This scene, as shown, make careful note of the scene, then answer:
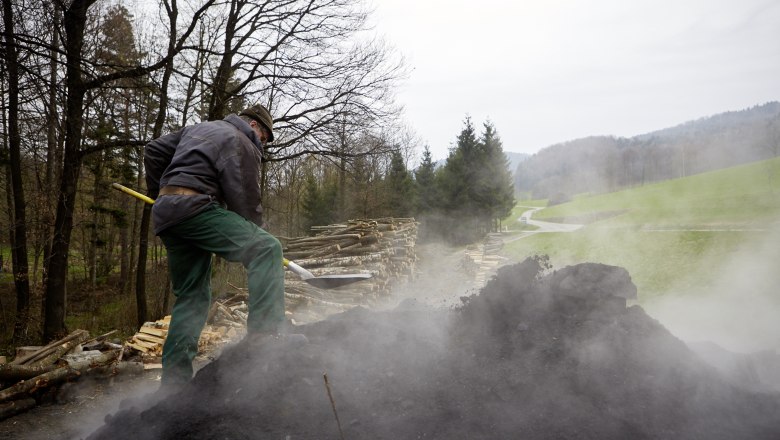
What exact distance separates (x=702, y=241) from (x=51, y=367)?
7.48 meters

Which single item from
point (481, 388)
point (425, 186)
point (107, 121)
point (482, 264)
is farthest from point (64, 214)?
point (425, 186)

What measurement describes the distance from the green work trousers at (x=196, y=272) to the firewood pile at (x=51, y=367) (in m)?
1.77

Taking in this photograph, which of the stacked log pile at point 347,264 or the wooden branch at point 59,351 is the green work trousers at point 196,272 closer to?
the wooden branch at point 59,351

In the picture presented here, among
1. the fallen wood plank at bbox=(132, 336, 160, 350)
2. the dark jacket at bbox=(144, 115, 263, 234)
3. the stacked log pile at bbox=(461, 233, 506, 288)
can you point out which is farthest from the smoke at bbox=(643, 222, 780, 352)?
the fallen wood plank at bbox=(132, 336, 160, 350)

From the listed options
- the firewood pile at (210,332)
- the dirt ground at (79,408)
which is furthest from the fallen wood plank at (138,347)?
the dirt ground at (79,408)

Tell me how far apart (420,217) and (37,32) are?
2354 centimetres

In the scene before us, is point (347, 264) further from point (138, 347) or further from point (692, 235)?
point (692, 235)

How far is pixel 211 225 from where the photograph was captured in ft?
8.93

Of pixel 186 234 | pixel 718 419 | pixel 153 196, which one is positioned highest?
pixel 153 196

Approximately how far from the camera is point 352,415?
2236 millimetres

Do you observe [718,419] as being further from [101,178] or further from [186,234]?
[101,178]

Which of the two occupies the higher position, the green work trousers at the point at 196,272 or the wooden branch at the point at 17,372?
the green work trousers at the point at 196,272

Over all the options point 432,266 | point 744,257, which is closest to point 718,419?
point 744,257

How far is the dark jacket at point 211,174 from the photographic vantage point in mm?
2652
